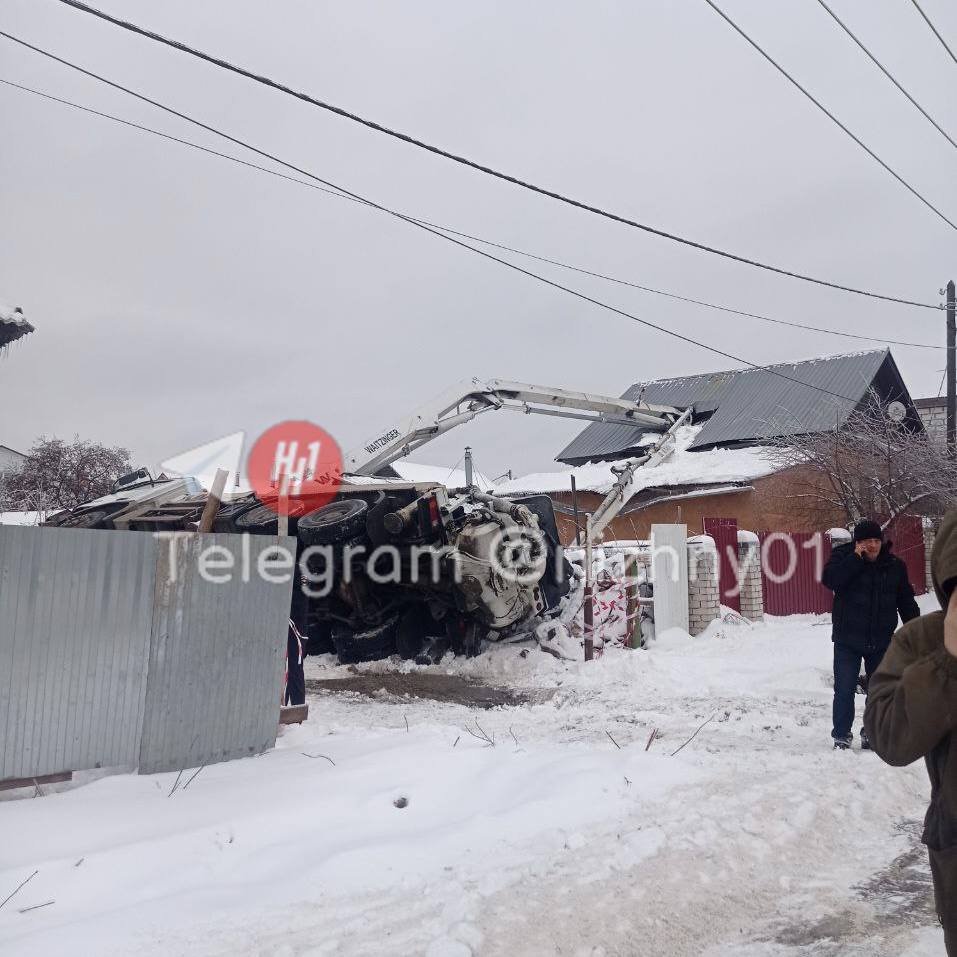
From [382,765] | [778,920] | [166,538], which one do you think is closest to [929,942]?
[778,920]

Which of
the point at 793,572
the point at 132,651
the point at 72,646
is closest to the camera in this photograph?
the point at 72,646

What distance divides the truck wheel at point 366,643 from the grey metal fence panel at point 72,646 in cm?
658

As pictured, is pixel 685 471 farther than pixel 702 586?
Yes

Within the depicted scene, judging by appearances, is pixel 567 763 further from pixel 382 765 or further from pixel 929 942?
pixel 929 942

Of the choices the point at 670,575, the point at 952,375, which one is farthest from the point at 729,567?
the point at 952,375

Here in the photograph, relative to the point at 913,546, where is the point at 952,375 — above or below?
above

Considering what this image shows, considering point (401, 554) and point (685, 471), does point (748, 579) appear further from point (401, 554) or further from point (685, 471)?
point (685, 471)

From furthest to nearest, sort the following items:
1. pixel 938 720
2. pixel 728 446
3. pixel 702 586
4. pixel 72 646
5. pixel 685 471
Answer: pixel 728 446
pixel 685 471
pixel 702 586
pixel 72 646
pixel 938 720

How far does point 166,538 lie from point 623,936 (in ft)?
Answer: 11.3

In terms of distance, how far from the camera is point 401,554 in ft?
35.9

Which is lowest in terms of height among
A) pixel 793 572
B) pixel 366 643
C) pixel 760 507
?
pixel 366 643

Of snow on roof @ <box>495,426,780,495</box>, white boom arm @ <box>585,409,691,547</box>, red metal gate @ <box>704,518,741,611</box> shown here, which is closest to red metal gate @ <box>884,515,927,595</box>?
snow on roof @ <box>495,426,780,495</box>

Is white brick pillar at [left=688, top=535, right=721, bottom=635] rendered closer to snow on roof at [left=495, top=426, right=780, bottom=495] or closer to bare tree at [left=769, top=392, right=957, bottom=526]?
bare tree at [left=769, top=392, right=957, bottom=526]

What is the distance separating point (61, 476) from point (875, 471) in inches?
1247
